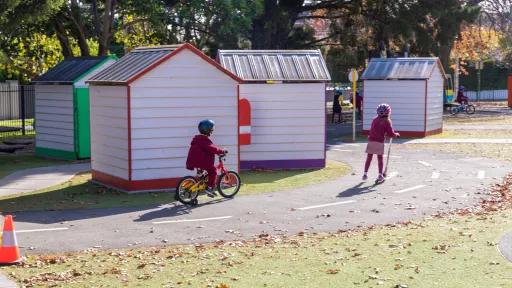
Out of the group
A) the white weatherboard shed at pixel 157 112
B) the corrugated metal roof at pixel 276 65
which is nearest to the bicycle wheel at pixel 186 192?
the white weatherboard shed at pixel 157 112

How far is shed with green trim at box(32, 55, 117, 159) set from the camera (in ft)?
65.9

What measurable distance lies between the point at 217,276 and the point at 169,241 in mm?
2205

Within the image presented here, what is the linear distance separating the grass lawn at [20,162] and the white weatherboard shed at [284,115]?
5340mm

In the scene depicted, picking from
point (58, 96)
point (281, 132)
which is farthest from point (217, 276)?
point (58, 96)

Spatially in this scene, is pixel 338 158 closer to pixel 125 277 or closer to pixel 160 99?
pixel 160 99

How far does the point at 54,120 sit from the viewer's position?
68.6ft

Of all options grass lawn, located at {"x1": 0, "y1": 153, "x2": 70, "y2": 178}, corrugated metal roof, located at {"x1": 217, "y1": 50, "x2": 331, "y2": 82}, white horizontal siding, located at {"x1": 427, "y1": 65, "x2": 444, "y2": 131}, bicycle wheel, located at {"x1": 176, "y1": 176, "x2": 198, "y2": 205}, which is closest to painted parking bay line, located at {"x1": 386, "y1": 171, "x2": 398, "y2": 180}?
corrugated metal roof, located at {"x1": 217, "y1": 50, "x2": 331, "y2": 82}

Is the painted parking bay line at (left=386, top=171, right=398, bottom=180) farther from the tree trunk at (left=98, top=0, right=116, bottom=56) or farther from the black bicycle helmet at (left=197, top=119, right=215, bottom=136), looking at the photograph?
the tree trunk at (left=98, top=0, right=116, bottom=56)

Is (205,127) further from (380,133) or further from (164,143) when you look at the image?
(380,133)

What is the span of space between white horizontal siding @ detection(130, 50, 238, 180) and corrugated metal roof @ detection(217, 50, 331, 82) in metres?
2.97

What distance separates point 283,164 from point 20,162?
7152 millimetres

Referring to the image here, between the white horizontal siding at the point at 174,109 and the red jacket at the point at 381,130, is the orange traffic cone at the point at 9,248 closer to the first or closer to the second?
the white horizontal siding at the point at 174,109

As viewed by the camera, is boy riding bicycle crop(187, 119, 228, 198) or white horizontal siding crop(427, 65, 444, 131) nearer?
boy riding bicycle crop(187, 119, 228, 198)

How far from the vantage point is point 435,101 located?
93.8ft
